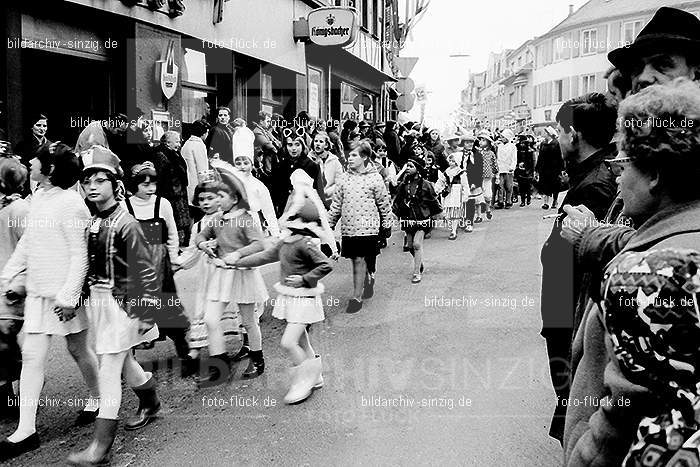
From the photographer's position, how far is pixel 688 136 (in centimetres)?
168

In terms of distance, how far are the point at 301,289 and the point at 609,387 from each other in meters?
3.67

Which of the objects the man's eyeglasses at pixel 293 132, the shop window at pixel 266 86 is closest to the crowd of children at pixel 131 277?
the man's eyeglasses at pixel 293 132

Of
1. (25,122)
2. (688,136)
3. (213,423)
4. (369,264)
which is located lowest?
(213,423)

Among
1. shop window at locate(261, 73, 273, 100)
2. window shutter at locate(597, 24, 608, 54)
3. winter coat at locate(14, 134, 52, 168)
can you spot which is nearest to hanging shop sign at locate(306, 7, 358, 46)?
shop window at locate(261, 73, 273, 100)

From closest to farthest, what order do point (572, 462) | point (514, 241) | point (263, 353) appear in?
point (572, 462)
point (263, 353)
point (514, 241)

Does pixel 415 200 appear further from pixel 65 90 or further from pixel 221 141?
pixel 65 90

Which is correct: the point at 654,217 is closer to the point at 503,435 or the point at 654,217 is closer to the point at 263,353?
the point at 503,435

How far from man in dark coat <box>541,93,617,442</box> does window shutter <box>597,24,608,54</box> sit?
5168 centimetres

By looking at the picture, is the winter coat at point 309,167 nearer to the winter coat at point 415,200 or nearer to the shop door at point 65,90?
the winter coat at point 415,200

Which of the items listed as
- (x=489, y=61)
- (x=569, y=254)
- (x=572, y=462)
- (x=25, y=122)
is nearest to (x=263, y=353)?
(x=569, y=254)

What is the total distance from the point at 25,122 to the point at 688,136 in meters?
9.10

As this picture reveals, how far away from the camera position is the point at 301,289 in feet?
17.1

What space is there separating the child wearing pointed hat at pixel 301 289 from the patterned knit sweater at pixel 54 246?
1505 mm

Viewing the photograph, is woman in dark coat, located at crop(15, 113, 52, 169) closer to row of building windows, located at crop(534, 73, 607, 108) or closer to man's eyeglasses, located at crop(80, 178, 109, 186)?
man's eyeglasses, located at crop(80, 178, 109, 186)
